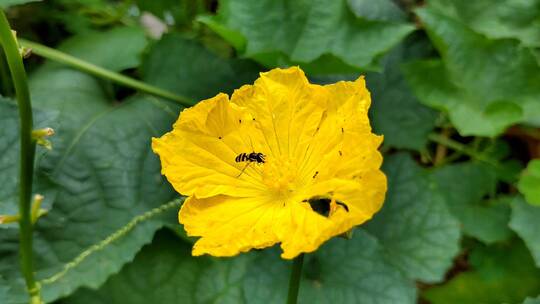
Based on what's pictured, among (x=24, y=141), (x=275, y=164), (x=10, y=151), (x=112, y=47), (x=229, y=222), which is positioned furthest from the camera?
(x=112, y=47)

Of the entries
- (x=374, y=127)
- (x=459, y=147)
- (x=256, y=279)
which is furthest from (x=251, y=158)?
(x=459, y=147)

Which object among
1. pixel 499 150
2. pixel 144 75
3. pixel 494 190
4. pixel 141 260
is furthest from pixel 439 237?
pixel 144 75

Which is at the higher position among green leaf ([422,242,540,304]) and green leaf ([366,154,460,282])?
green leaf ([366,154,460,282])

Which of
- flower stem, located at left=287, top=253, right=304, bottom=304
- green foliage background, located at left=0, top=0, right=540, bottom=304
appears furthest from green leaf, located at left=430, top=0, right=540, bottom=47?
flower stem, located at left=287, top=253, right=304, bottom=304

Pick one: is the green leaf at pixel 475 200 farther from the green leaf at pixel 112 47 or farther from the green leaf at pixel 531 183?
the green leaf at pixel 112 47

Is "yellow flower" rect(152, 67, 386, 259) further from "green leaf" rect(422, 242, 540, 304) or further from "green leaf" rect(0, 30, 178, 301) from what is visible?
"green leaf" rect(422, 242, 540, 304)

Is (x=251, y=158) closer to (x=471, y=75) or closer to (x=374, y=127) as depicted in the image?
(x=374, y=127)
